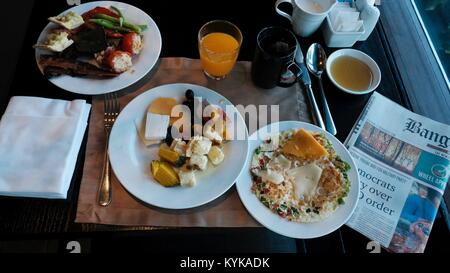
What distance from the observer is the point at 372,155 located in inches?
40.7

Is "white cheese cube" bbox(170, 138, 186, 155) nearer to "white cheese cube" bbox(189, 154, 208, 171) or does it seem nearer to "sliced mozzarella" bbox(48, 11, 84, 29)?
"white cheese cube" bbox(189, 154, 208, 171)

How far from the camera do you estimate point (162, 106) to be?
1.01m

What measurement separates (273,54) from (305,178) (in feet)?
1.20

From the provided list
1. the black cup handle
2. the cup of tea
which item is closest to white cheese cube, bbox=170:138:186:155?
the black cup handle

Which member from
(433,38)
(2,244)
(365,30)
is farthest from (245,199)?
(433,38)

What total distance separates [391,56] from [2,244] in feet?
5.22

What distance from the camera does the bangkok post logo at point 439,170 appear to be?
1.01 m

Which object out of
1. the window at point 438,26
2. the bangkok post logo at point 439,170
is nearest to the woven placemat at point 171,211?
the bangkok post logo at point 439,170

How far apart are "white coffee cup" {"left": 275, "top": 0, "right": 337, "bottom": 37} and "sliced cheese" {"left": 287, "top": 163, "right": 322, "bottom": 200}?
511 mm

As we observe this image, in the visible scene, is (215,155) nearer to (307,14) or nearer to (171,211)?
(171,211)

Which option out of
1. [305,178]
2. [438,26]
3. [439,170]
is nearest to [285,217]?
[305,178]

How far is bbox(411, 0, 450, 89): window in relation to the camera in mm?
1494

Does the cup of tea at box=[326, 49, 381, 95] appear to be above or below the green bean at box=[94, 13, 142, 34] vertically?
below

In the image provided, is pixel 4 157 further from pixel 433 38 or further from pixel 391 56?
pixel 433 38
